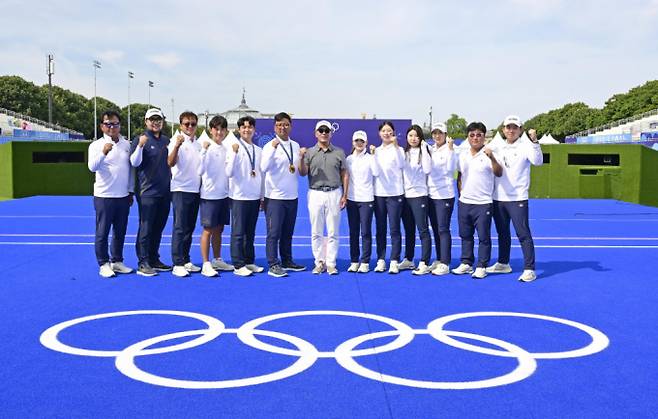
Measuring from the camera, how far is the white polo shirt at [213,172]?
775 cm

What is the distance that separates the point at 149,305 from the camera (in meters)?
6.34

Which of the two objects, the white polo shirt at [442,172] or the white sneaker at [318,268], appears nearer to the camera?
the white polo shirt at [442,172]

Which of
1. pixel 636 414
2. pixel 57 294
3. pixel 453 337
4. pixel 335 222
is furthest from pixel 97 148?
pixel 636 414

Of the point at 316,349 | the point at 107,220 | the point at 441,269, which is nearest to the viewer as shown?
the point at 316,349

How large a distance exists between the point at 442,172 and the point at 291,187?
2.01m

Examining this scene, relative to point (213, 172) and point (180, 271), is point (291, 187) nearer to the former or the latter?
point (213, 172)

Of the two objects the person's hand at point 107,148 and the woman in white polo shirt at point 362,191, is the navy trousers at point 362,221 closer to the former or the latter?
the woman in white polo shirt at point 362,191

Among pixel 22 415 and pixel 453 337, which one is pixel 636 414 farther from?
pixel 22 415

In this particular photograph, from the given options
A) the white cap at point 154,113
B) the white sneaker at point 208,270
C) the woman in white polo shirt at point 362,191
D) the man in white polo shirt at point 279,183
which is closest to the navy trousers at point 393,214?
the woman in white polo shirt at point 362,191

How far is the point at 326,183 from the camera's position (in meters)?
7.92

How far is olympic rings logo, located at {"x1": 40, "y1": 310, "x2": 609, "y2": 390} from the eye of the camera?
419 centimetres

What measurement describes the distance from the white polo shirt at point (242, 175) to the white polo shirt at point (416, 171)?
6.38 feet

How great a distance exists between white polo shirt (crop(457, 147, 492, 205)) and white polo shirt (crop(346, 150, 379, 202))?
1173 millimetres

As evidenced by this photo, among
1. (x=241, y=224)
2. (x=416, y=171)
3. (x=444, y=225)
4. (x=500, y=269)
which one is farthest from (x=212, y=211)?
(x=500, y=269)
